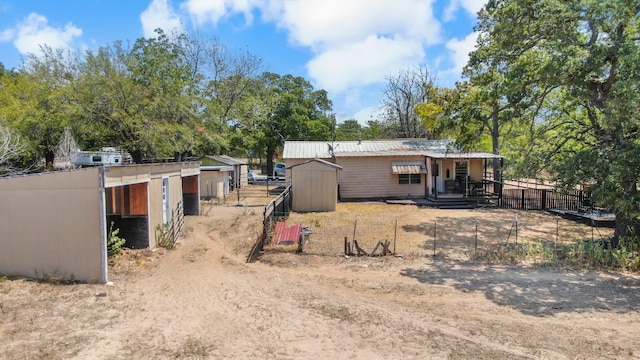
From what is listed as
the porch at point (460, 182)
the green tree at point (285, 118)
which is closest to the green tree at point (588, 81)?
the porch at point (460, 182)

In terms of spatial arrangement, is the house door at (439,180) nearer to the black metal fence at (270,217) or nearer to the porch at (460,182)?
the porch at (460,182)

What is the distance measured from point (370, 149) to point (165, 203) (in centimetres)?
1373

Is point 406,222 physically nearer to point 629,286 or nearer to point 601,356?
point 629,286

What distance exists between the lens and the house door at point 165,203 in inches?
503

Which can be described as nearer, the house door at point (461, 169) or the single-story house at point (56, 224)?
the single-story house at point (56, 224)

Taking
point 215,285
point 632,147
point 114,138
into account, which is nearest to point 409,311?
point 215,285

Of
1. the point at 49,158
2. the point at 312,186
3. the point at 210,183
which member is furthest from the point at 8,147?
the point at 312,186

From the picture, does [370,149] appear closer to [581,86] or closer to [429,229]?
[429,229]

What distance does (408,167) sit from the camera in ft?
71.9

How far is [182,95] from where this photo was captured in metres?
20.3

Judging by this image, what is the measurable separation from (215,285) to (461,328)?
5228 millimetres

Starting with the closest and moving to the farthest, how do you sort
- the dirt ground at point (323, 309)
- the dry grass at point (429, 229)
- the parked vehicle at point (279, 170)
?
1. the dirt ground at point (323, 309)
2. the dry grass at point (429, 229)
3. the parked vehicle at point (279, 170)

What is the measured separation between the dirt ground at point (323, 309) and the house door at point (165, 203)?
1.68 meters

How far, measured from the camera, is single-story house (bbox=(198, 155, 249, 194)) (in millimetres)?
25656
